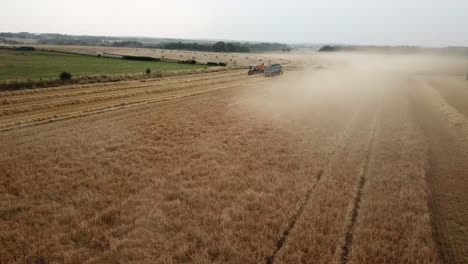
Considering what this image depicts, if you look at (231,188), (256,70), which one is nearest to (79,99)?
(231,188)

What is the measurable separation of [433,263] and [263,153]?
301 inches

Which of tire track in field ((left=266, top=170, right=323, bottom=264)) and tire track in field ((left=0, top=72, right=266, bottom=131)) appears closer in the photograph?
tire track in field ((left=266, top=170, right=323, bottom=264))

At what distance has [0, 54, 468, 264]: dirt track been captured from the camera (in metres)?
7.37

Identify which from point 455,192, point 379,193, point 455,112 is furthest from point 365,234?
point 455,112

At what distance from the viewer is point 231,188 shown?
1045 centimetres

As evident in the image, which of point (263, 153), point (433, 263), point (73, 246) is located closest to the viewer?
point (433, 263)

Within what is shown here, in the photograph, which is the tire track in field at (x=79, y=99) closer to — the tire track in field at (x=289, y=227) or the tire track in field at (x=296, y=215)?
the tire track in field at (x=296, y=215)

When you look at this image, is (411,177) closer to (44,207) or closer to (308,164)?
(308,164)

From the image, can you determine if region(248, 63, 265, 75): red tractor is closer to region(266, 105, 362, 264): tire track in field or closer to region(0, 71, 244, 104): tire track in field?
region(0, 71, 244, 104): tire track in field

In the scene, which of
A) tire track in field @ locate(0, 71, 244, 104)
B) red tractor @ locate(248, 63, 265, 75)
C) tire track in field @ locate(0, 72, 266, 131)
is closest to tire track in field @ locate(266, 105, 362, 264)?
tire track in field @ locate(0, 72, 266, 131)

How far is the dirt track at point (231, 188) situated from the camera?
24.2 feet

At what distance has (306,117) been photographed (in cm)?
2109

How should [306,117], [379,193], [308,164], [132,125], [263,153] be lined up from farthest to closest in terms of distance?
[306,117]
[132,125]
[263,153]
[308,164]
[379,193]

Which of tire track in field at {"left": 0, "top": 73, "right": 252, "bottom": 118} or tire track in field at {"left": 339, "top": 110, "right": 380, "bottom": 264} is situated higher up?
tire track in field at {"left": 0, "top": 73, "right": 252, "bottom": 118}
